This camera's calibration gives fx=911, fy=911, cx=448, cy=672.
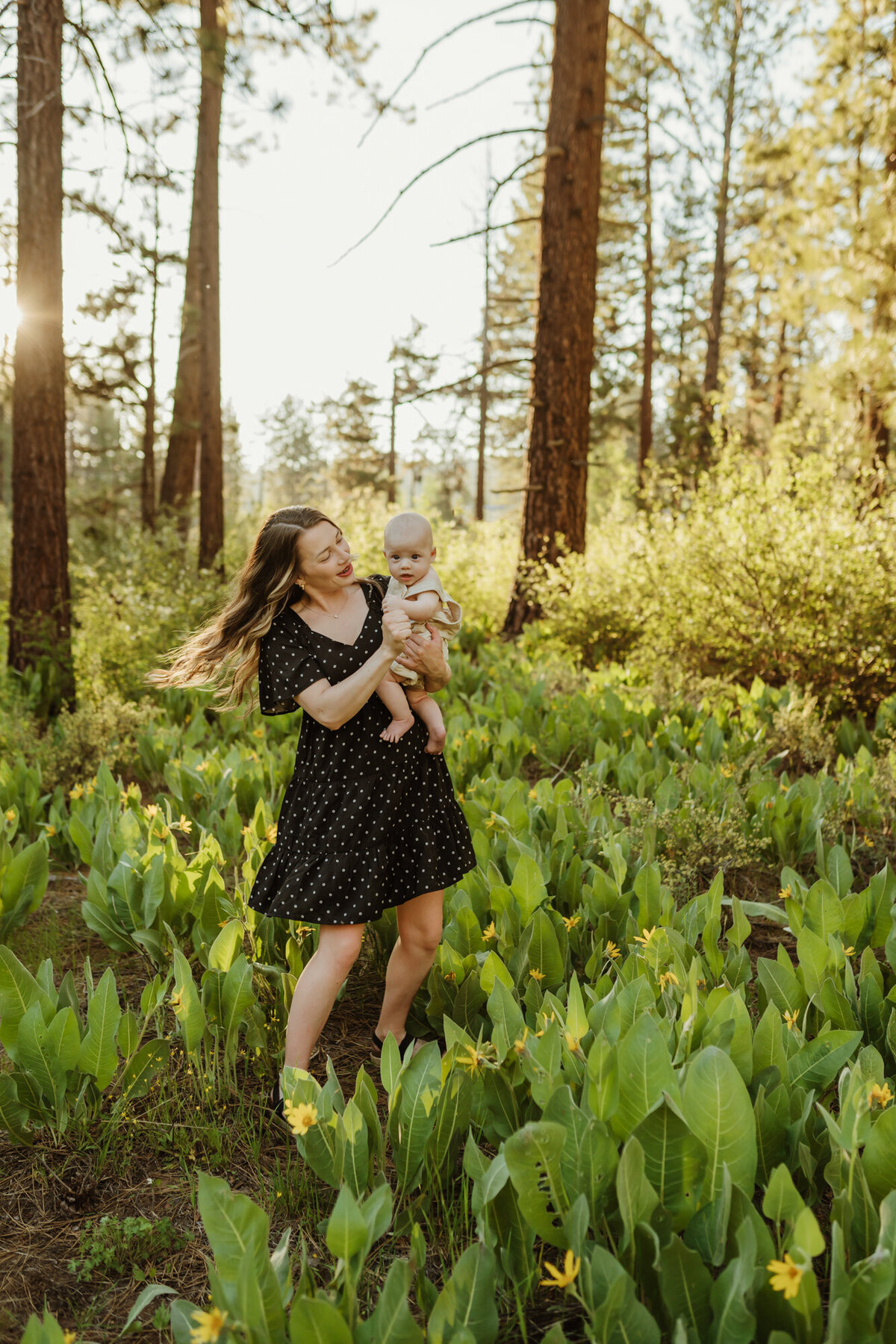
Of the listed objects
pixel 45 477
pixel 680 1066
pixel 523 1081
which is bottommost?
pixel 523 1081

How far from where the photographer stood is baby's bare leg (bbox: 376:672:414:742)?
228 centimetres

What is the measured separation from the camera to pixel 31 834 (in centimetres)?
411

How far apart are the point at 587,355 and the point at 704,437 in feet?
45.8

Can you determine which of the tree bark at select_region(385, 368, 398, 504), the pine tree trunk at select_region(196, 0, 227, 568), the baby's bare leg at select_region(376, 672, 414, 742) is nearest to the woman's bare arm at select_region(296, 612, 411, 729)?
the baby's bare leg at select_region(376, 672, 414, 742)

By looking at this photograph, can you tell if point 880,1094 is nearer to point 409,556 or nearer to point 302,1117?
point 302,1117

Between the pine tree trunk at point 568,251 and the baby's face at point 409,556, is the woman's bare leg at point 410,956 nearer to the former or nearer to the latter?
the baby's face at point 409,556

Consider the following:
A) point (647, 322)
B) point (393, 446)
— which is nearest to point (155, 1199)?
point (647, 322)

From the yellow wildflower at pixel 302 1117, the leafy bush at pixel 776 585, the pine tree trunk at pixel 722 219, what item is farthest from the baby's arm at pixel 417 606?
the pine tree trunk at pixel 722 219

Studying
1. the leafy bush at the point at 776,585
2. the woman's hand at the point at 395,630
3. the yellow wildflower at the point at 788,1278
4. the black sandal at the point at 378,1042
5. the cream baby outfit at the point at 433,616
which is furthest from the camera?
the leafy bush at the point at 776,585

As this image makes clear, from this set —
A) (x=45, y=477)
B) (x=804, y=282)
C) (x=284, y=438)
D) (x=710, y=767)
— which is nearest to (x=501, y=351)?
(x=804, y=282)

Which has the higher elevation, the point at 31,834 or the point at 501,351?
the point at 501,351

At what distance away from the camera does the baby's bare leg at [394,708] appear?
2279mm

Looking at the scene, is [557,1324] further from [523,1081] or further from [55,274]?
[55,274]

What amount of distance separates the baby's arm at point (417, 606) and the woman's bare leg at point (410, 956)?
0.72m
